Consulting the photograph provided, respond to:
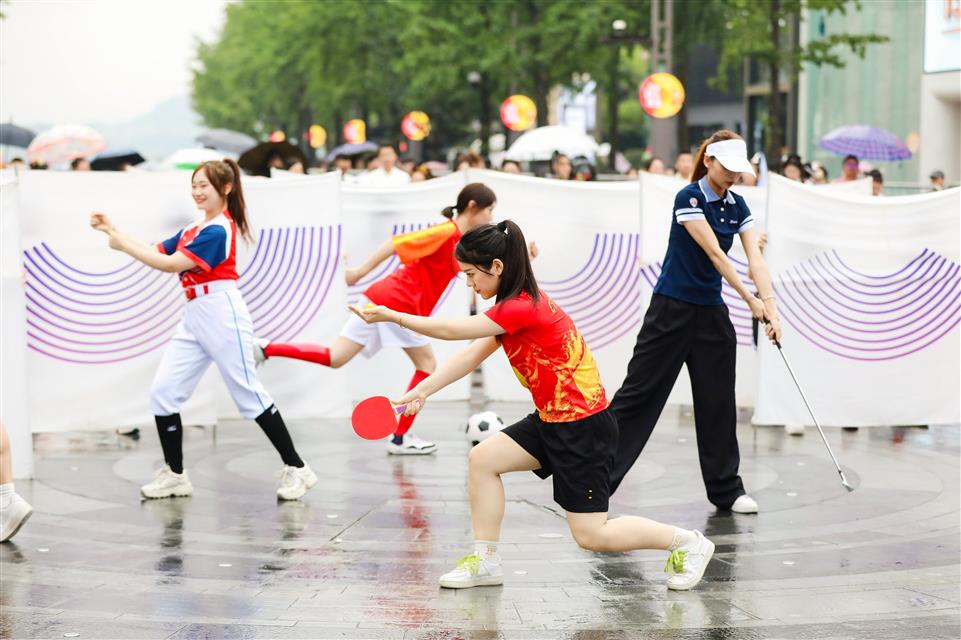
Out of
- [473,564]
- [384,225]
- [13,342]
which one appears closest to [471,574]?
[473,564]

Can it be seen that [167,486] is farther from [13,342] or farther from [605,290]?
[605,290]

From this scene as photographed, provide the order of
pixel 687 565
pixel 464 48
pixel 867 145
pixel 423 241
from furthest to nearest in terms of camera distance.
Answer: pixel 464 48
pixel 867 145
pixel 423 241
pixel 687 565

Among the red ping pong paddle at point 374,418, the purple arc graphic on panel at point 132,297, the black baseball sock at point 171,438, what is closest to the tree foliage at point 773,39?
the purple arc graphic on panel at point 132,297

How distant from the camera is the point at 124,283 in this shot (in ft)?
34.0

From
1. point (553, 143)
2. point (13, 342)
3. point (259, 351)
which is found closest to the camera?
point (259, 351)

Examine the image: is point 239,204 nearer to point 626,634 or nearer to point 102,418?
point 102,418

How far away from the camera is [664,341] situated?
25.7ft

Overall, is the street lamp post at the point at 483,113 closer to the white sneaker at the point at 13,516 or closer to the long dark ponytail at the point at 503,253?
the white sneaker at the point at 13,516

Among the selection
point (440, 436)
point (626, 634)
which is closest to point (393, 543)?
point (626, 634)

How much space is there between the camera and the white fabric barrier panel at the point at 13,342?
8.76 meters

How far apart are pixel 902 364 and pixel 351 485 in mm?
4202

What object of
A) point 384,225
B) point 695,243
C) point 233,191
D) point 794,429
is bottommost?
point 794,429

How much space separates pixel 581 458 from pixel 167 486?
3263mm

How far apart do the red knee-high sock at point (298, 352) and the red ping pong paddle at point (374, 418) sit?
9.18 ft
